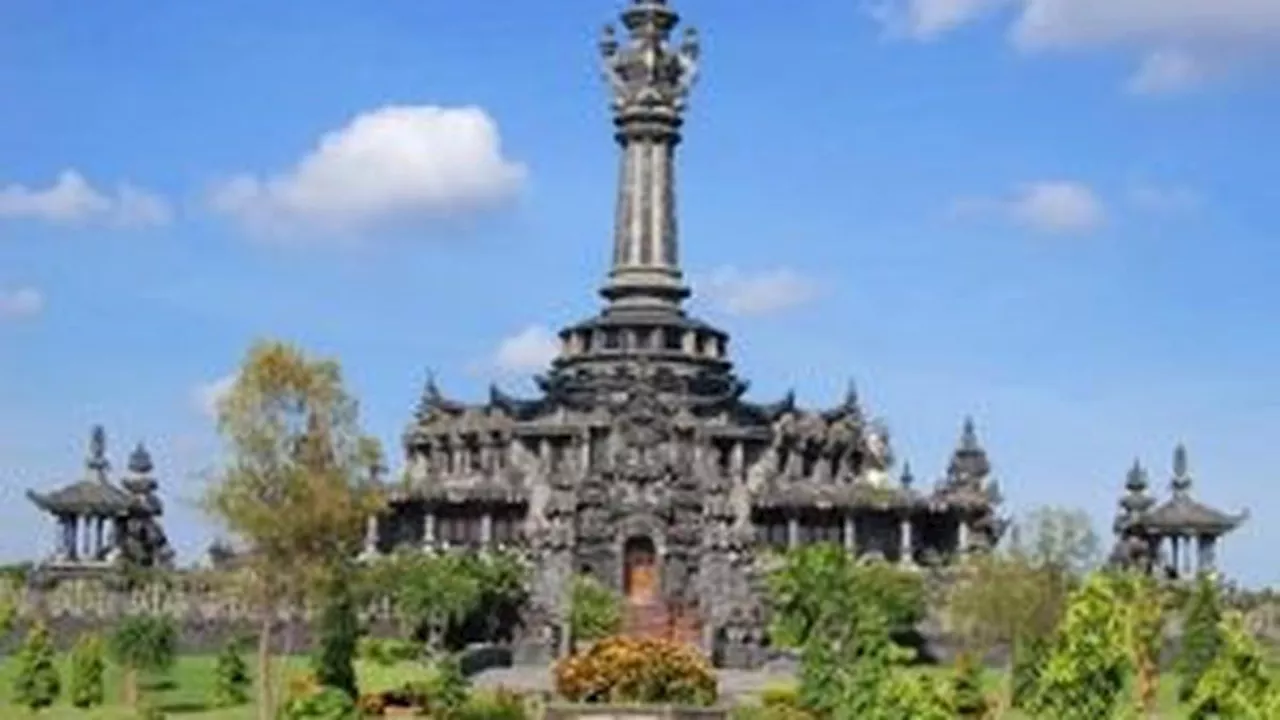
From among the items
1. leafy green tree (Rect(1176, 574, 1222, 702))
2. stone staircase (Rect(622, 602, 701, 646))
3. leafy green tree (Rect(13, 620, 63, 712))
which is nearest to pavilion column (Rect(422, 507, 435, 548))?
stone staircase (Rect(622, 602, 701, 646))

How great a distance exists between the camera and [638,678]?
68.4 m

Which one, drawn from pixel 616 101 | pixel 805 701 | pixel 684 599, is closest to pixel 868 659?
pixel 805 701

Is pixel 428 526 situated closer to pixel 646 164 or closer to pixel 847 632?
pixel 646 164

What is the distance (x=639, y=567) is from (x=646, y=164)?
27.0 metres

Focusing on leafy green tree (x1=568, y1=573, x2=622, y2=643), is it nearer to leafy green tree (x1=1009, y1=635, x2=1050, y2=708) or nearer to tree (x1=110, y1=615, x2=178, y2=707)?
tree (x1=110, y1=615, x2=178, y2=707)

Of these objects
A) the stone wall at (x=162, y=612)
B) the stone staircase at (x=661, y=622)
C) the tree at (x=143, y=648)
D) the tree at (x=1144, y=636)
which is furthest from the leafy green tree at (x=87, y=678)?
the stone staircase at (x=661, y=622)

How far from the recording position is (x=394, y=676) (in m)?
79.5

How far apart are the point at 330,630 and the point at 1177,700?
24.7m

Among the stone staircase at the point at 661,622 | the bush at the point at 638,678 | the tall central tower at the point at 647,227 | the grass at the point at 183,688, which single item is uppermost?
the tall central tower at the point at 647,227

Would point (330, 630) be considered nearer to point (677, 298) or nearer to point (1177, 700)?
point (1177, 700)

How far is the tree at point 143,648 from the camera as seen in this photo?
74.4 meters

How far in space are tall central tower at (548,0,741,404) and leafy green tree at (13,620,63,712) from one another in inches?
2081

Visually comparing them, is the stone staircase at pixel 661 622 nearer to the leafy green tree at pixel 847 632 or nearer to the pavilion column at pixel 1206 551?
the leafy green tree at pixel 847 632

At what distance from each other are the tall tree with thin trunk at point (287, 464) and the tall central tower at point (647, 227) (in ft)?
165
